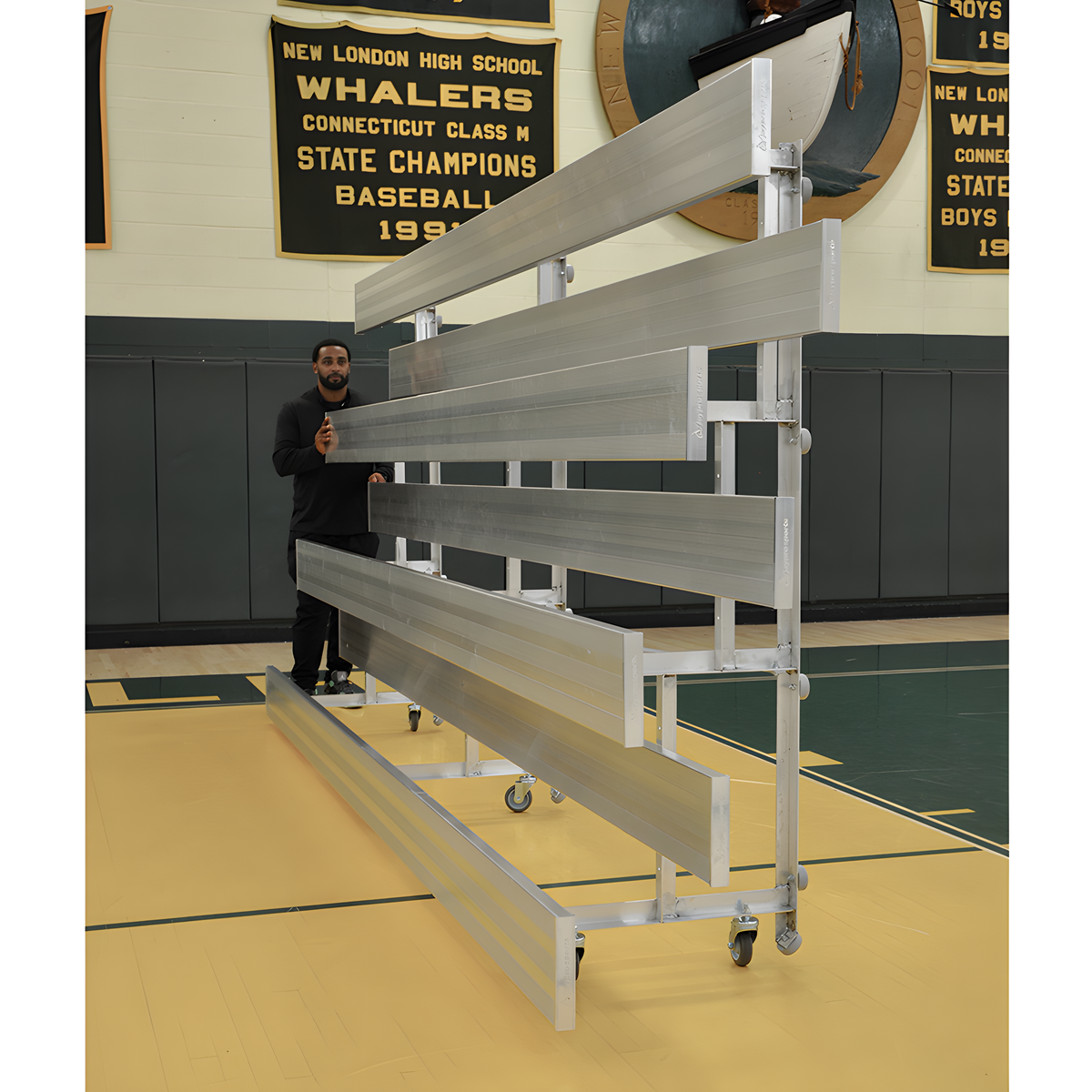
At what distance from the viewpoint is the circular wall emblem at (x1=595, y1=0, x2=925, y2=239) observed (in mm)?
7512

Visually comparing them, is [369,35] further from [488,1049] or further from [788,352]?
[488,1049]

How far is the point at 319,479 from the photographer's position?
15.6ft

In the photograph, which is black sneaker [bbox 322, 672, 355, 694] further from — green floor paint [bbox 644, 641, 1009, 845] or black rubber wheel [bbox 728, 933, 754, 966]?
black rubber wheel [bbox 728, 933, 754, 966]

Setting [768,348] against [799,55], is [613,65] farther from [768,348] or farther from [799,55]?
[768,348]

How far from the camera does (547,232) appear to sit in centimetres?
259

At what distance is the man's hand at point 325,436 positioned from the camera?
13.9 feet

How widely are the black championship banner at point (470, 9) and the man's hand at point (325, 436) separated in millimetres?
4047

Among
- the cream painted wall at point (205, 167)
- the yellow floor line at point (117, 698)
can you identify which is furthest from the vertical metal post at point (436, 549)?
the cream painted wall at point (205, 167)

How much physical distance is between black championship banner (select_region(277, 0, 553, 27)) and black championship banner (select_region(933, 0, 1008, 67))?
111 inches

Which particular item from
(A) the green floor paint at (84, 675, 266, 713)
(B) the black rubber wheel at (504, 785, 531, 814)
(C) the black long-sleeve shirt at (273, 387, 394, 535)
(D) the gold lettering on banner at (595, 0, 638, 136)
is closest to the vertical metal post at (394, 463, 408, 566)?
(C) the black long-sleeve shirt at (273, 387, 394, 535)

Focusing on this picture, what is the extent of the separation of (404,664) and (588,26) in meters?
5.56

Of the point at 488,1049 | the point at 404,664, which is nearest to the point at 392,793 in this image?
the point at 404,664

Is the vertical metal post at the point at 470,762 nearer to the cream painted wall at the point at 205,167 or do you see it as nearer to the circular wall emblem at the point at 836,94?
the cream painted wall at the point at 205,167

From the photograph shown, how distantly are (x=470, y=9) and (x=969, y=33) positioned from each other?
362 cm
